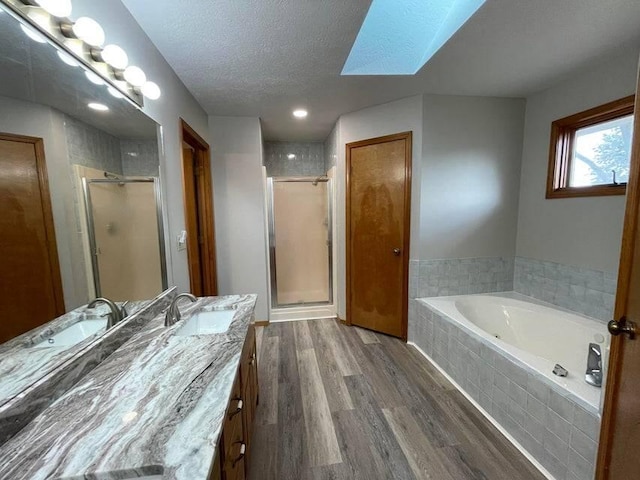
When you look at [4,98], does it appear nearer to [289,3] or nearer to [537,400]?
[289,3]

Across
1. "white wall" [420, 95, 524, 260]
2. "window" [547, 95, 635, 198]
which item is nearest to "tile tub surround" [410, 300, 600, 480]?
"white wall" [420, 95, 524, 260]

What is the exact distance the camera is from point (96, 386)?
0.85 metres

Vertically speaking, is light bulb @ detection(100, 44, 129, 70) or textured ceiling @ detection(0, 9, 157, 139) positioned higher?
light bulb @ detection(100, 44, 129, 70)

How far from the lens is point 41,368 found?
0.78 meters

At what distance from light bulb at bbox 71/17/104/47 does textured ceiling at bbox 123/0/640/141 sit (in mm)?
443

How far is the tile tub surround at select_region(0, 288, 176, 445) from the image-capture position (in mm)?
677

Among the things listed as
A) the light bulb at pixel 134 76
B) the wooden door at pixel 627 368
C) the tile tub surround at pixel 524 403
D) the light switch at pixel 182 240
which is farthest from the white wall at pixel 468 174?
the light bulb at pixel 134 76

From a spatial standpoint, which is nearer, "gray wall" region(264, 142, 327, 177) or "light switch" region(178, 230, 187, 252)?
"light switch" region(178, 230, 187, 252)

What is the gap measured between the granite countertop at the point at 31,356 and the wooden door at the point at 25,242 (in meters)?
0.03

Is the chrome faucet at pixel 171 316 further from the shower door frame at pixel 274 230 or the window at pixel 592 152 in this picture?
the window at pixel 592 152

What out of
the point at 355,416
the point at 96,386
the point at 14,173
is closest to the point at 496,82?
the point at 355,416

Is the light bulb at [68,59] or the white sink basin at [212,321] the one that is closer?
the light bulb at [68,59]

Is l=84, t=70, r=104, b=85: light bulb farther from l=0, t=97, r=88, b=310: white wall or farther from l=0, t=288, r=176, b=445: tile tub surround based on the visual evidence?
l=0, t=288, r=176, b=445: tile tub surround

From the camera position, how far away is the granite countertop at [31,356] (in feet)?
2.27
